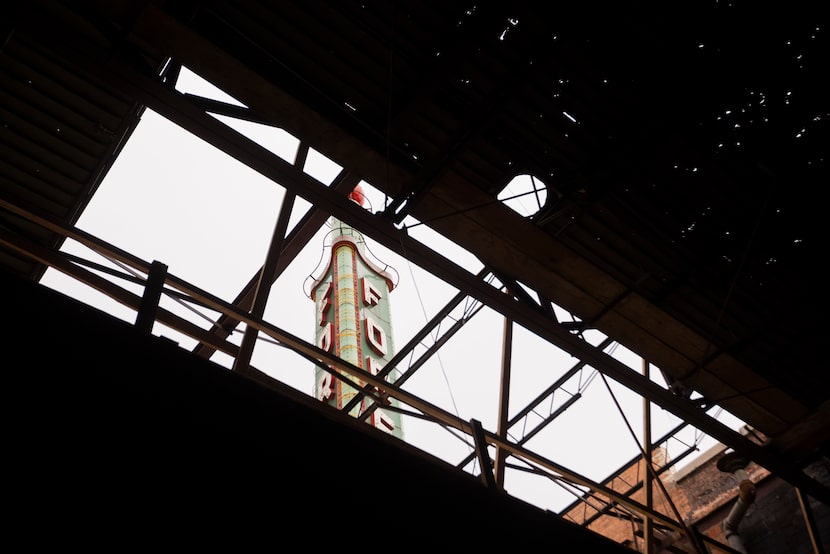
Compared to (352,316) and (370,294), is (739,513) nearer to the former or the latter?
(352,316)

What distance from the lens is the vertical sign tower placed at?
2420cm

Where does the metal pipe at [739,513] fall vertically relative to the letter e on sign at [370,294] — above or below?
below

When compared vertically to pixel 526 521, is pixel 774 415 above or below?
above

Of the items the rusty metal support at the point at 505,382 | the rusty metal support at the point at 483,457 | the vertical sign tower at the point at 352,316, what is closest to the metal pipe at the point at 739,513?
the rusty metal support at the point at 505,382

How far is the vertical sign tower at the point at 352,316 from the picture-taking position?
24.2m

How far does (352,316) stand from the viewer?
26.5 metres

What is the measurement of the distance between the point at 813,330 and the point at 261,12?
7.79 metres

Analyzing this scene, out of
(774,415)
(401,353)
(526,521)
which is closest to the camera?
(526,521)

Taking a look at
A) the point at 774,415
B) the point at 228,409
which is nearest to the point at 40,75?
the point at 228,409

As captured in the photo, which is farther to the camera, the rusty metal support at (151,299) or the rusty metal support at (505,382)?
the rusty metal support at (505,382)

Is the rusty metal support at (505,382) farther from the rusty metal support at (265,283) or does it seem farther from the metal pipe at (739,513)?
the metal pipe at (739,513)

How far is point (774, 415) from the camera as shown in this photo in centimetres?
986

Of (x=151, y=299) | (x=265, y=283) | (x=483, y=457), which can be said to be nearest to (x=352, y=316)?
(x=265, y=283)

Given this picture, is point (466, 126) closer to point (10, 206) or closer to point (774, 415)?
point (10, 206)
